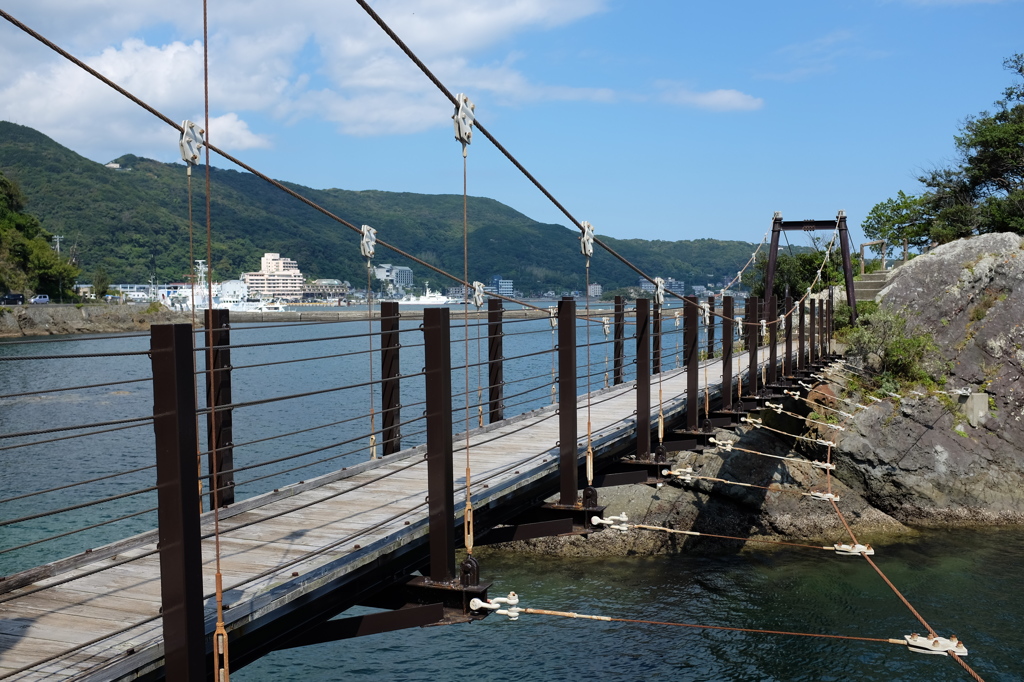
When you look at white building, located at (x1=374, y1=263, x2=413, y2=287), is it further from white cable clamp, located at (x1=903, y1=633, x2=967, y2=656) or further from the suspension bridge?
white cable clamp, located at (x1=903, y1=633, x2=967, y2=656)

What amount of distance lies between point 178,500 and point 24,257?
2744 inches

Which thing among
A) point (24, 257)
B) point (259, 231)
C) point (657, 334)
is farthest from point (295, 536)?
point (259, 231)

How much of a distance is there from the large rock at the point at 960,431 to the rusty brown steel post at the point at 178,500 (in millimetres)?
15179

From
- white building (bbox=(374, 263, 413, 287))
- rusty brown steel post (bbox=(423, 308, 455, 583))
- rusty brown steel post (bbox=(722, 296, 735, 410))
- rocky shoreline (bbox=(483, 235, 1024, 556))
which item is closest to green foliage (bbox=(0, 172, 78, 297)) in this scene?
white building (bbox=(374, 263, 413, 287))

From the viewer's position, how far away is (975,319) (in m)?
18.3

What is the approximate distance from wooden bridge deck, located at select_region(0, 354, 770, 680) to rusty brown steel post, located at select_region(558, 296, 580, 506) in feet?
0.61

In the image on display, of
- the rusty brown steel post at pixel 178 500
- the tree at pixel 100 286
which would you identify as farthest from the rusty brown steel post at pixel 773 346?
the tree at pixel 100 286

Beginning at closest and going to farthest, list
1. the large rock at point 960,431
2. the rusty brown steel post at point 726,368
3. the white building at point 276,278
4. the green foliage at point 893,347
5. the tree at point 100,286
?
the rusty brown steel post at point 726,368, the large rock at point 960,431, the green foliage at point 893,347, the tree at point 100,286, the white building at point 276,278

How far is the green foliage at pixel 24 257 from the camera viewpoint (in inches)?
2421

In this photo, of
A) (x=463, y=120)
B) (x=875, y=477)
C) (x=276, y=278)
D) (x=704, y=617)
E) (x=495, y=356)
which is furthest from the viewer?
(x=276, y=278)

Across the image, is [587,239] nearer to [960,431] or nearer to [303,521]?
[303,521]

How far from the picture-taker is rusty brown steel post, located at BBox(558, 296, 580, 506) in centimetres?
577

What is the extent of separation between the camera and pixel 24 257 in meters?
63.2

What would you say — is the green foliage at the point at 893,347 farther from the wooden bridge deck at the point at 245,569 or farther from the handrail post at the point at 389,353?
the wooden bridge deck at the point at 245,569
